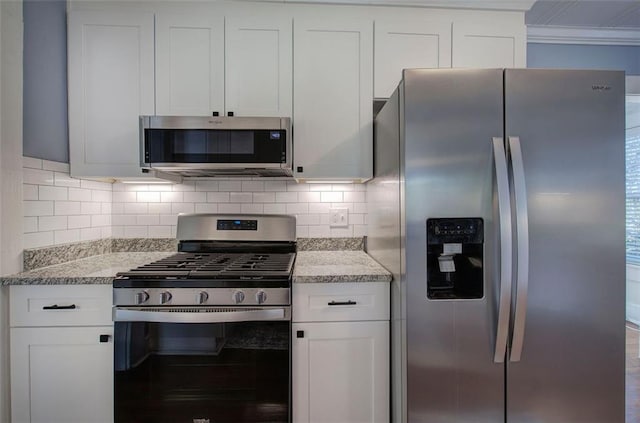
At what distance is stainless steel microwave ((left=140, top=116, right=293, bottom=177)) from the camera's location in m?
1.60

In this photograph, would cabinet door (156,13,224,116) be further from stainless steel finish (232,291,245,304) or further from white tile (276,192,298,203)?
stainless steel finish (232,291,245,304)

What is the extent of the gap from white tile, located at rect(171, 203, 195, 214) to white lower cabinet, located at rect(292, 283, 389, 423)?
1.06 m

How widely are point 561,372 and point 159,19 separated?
8.46ft

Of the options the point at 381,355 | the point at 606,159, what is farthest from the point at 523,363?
the point at 606,159

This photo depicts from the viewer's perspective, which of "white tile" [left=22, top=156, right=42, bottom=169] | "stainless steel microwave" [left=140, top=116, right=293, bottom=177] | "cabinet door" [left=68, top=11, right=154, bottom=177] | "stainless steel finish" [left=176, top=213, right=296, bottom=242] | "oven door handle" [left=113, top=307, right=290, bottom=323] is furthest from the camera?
"stainless steel finish" [left=176, top=213, right=296, bottom=242]

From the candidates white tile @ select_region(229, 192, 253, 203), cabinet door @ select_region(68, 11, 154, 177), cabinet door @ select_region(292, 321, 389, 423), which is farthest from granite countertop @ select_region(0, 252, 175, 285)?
cabinet door @ select_region(292, 321, 389, 423)

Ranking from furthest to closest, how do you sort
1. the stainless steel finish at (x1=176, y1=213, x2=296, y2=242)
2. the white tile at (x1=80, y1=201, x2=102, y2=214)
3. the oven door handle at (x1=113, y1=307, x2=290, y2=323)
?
the stainless steel finish at (x1=176, y1=213, x2=296, y2=242) → the white tile at (x1=80, y1=201, x2=102, y2=214) → the oven door handle at (x1=113, y1=307, x2=290, y2=323)

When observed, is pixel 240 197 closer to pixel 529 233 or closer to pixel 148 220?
pixel 148 220

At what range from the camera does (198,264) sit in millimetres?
1596

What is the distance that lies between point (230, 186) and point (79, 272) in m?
0.93

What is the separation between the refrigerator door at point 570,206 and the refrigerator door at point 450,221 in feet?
0.39

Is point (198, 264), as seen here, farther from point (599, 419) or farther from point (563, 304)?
point (599, 419)

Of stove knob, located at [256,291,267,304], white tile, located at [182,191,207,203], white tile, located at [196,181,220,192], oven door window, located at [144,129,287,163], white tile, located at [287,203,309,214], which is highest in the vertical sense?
oven door window, located at [144,129,287,163]

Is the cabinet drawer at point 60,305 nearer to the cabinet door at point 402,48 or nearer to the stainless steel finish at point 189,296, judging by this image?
the stainless steel finish at point 189,296
